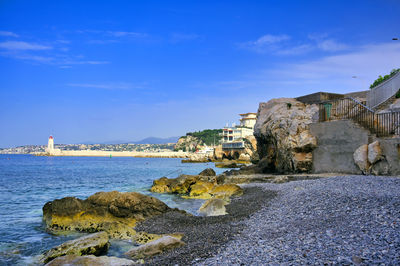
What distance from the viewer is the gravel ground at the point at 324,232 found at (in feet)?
19.3

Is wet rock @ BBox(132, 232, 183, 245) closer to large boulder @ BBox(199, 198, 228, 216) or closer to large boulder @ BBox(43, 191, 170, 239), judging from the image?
large boulder @ BBox(43, 191, 170, 239)

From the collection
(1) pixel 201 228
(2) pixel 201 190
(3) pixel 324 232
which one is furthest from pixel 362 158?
(3) pixel 324 232

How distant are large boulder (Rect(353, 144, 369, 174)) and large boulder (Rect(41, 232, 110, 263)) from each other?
15.0m

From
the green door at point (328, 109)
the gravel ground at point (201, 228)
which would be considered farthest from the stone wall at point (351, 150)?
the gravel ground at point (201, 228)

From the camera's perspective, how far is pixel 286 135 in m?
24.2

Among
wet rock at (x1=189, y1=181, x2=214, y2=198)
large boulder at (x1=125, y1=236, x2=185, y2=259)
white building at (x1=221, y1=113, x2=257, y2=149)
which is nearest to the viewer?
large boulder at (x1=125, y1=236, x2=185, y2=259)

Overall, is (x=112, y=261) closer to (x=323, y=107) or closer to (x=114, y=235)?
(x=114, y=235)

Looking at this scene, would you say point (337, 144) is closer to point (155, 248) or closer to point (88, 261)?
point (155, 248)

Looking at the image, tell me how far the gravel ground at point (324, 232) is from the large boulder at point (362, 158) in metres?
5.80

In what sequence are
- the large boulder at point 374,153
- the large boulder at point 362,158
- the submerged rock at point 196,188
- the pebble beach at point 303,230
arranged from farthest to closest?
1. the submerged rock at point 196,188
2. the large boulder at point 362,158
3. the large boulder at point 374,153
4. the pebble beach at point 303,230

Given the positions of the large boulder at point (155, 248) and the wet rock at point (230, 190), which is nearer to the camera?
the large boulder at point (155, 248)

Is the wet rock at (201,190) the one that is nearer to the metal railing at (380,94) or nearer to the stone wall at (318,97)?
the stone wall at (318,97)

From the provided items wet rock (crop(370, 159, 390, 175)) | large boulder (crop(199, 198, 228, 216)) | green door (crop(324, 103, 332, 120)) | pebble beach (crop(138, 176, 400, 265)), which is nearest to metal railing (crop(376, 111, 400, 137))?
wet rock (crop(370, 159, 390, 175))

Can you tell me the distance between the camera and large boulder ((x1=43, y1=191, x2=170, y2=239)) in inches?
503
